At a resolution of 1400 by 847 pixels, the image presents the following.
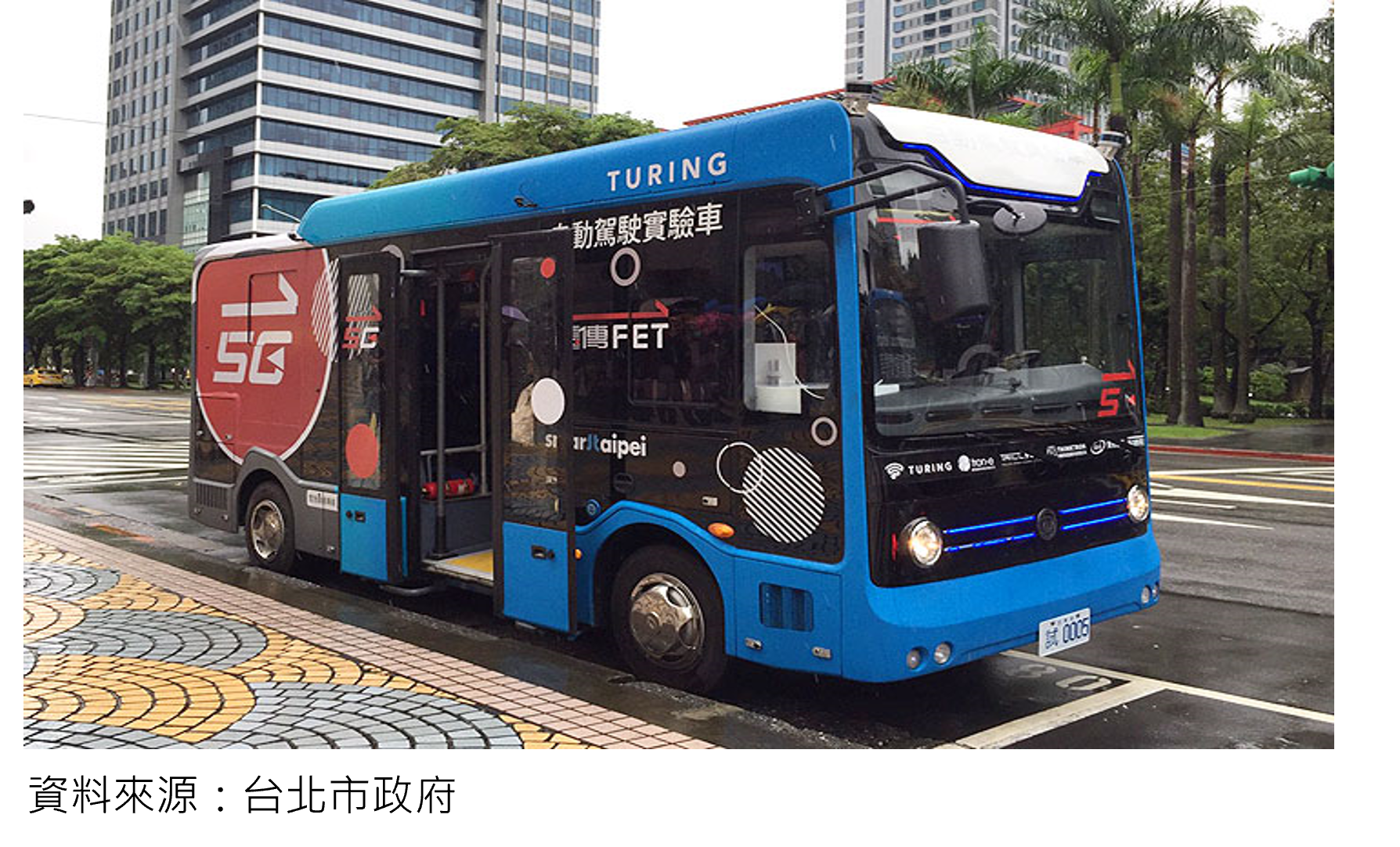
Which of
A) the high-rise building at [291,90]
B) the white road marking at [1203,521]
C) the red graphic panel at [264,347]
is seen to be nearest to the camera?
the red graphic panel at [264,347]

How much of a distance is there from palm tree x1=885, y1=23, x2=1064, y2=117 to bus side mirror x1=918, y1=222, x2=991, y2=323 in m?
30.8

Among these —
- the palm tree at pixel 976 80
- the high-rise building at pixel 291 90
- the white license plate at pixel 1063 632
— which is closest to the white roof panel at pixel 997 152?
the white license plate at pixel 1063 632

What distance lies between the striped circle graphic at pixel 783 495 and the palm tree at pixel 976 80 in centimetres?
3065

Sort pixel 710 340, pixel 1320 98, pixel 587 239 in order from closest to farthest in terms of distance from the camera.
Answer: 1. pixel 710 340
2. pixel 587 239
3. pixel 1320 98

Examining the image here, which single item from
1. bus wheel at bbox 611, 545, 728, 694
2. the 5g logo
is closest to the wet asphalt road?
bus wheel at bbox 611, 545, 728, 694

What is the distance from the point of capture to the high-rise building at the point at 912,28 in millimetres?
162500

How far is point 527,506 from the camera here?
23.0 feet

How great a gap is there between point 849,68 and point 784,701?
7482 inches

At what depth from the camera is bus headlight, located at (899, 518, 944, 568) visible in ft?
17.7

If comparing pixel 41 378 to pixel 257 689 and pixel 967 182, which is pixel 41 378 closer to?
pixel 257 689

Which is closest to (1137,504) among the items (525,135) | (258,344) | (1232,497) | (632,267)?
(632,267)

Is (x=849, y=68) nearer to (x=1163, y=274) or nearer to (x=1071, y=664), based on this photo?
(x=1163, y=274)

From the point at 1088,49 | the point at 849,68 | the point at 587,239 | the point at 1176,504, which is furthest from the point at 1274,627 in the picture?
the point at 849,68

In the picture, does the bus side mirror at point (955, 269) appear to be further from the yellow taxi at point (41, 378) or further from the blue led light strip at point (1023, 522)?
the yellow taxi at point (41, 378)
